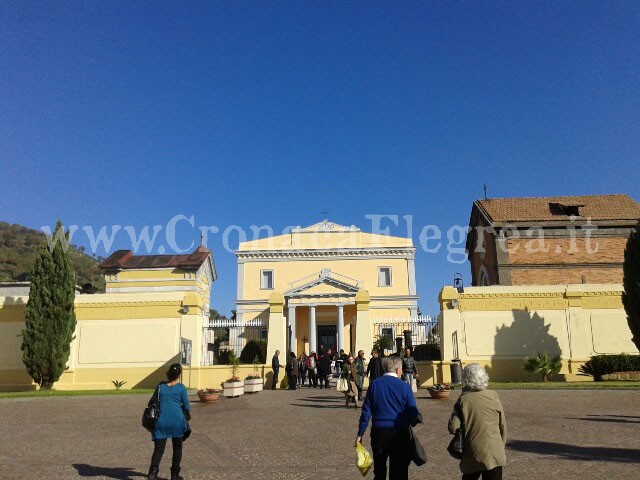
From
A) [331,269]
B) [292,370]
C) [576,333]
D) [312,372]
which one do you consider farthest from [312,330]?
[576,333]

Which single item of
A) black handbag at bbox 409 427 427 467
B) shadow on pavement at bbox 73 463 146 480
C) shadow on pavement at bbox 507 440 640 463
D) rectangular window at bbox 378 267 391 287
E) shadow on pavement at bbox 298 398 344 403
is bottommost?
shadow on pavement at bbox 298 398 344 403

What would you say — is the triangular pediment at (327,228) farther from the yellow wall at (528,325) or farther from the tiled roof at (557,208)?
the yellow wall at (528,325)

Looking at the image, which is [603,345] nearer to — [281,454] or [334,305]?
[281,454]

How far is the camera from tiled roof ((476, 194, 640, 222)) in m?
30.1

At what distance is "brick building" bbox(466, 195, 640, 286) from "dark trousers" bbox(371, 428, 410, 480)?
25186 mm

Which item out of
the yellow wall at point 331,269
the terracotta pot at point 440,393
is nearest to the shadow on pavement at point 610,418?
the terracotta pot at point 440,393

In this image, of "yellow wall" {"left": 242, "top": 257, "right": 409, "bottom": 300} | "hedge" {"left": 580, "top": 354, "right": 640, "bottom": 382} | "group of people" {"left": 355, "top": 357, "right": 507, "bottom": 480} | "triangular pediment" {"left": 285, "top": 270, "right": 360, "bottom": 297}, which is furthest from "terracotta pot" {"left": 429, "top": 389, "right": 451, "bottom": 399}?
"yellow wall" {"left": 242, "top": 257, "right": 409, "bottom": 300}

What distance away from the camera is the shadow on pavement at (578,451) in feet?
24.4

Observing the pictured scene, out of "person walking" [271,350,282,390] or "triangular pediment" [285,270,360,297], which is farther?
"triangular pediment" [285,270,360,297]

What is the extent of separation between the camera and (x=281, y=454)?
8094 mm

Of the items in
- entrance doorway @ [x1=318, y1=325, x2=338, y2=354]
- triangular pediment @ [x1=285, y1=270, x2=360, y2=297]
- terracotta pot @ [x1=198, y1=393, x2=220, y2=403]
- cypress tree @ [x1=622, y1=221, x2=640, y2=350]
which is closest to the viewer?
terracotta pot @ [x1=198, y1=393, x2=220, y2=403]

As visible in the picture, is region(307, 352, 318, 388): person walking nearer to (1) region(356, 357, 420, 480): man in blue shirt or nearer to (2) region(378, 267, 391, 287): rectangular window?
(1) region(356, 357, 420, 480): man in blue shirt

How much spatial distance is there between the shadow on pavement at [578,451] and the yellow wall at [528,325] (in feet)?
39.0

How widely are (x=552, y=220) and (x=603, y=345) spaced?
1102 centimetres
